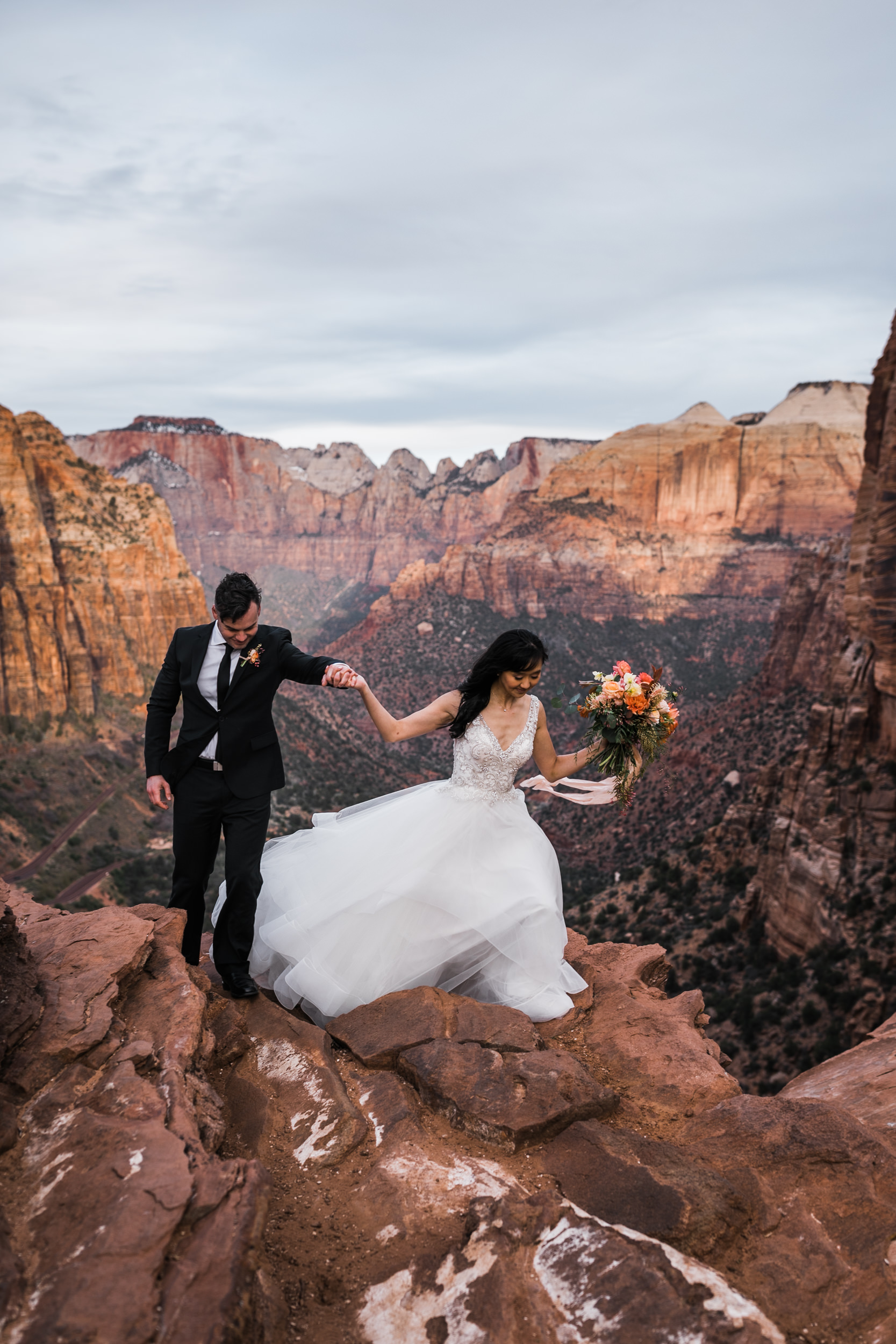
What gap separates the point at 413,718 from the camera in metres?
6.48

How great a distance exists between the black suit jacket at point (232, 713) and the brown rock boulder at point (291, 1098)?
68.1 inches

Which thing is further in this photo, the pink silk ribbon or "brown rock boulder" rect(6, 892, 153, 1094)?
the pink silk ribbon

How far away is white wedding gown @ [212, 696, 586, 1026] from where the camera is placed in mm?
6230

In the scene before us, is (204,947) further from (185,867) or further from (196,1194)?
(196,1194)

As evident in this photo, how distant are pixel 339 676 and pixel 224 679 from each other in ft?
2.80

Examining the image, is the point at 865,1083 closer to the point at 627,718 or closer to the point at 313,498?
the point at 627,718

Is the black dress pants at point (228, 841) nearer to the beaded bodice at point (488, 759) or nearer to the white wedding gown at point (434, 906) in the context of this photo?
the white wedding gown at point (434, 906)

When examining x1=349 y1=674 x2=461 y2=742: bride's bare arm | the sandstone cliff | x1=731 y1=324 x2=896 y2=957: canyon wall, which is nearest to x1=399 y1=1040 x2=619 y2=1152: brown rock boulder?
x1=349 y1=674 x2=461 y2=742: bride's bare arm

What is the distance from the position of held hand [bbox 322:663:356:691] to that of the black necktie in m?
0.72

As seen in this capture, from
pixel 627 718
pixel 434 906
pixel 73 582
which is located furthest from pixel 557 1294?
pixel 73 582

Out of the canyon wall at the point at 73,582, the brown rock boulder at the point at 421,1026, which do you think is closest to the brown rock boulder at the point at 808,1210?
the brown rock boulder at the point at 421,1026

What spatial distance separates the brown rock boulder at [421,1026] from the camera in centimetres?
542

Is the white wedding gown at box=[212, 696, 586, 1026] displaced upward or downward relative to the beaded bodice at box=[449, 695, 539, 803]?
downward

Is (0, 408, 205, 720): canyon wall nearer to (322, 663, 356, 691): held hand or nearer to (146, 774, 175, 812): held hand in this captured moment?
(146, 774, 175, 812): held hand
